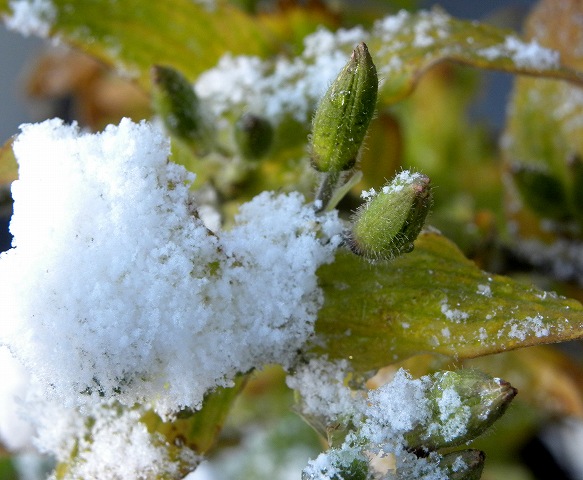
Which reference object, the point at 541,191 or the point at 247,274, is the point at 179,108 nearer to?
the point at 247,274

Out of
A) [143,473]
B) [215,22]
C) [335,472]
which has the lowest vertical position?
[335,472]

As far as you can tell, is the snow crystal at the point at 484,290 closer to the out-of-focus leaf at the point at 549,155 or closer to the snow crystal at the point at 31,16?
the out-of-focus leaf at the point at 549,155

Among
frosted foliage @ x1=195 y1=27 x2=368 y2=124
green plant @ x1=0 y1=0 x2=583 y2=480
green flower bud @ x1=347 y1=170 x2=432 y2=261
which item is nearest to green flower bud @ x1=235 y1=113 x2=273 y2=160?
green plant @ x1=0 y1=0 x2=583 y2=480

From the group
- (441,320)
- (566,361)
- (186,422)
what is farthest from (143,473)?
(566,361)

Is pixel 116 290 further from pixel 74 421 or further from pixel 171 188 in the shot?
pixel 74 421

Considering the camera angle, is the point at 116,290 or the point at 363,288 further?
the point at 363,288

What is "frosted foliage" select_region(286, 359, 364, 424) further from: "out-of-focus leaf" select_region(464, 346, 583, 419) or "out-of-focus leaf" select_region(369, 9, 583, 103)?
"out-of-focus leaf" select_region(464, 346, 583, 419)

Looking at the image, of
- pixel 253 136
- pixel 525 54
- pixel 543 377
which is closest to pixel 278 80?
pixel 253 136
